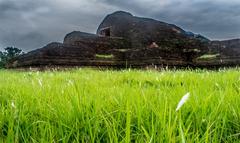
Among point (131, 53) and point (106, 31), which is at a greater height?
point (106, 31)

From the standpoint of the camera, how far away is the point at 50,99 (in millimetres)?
2346

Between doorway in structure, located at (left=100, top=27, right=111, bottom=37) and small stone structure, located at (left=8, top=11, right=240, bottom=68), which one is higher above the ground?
doorway in structure, located at (left=100, top=27, right=111, bottom=37)

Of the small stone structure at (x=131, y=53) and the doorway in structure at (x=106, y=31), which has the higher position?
the doorway in structure at (x=106, y=31)

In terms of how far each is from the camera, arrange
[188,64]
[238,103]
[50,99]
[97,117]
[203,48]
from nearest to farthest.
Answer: [97,117]
[238,103]
[50,99]
[188,64]
[203,48]

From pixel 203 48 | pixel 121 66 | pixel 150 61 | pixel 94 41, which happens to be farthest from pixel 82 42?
pixel 203 48

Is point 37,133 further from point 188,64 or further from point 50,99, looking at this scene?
point 188,64

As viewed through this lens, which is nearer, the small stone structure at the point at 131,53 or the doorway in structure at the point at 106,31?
the small stone structure at the point at 131,53

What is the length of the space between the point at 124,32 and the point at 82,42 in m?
5.63

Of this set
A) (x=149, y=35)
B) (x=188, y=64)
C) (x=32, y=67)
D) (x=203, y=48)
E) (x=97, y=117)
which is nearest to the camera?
(x=97, y=117)

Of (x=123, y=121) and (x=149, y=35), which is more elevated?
(x=149, y=35)

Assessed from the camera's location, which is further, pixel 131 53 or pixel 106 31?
pixel 106 31

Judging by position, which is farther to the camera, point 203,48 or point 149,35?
point 149,35

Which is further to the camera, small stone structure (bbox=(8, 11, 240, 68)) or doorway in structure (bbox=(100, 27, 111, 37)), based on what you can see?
doorway in structure (bbox=(100, 27, 111, 37))

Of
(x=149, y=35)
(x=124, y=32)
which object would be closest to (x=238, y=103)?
(x=149, y=35)
